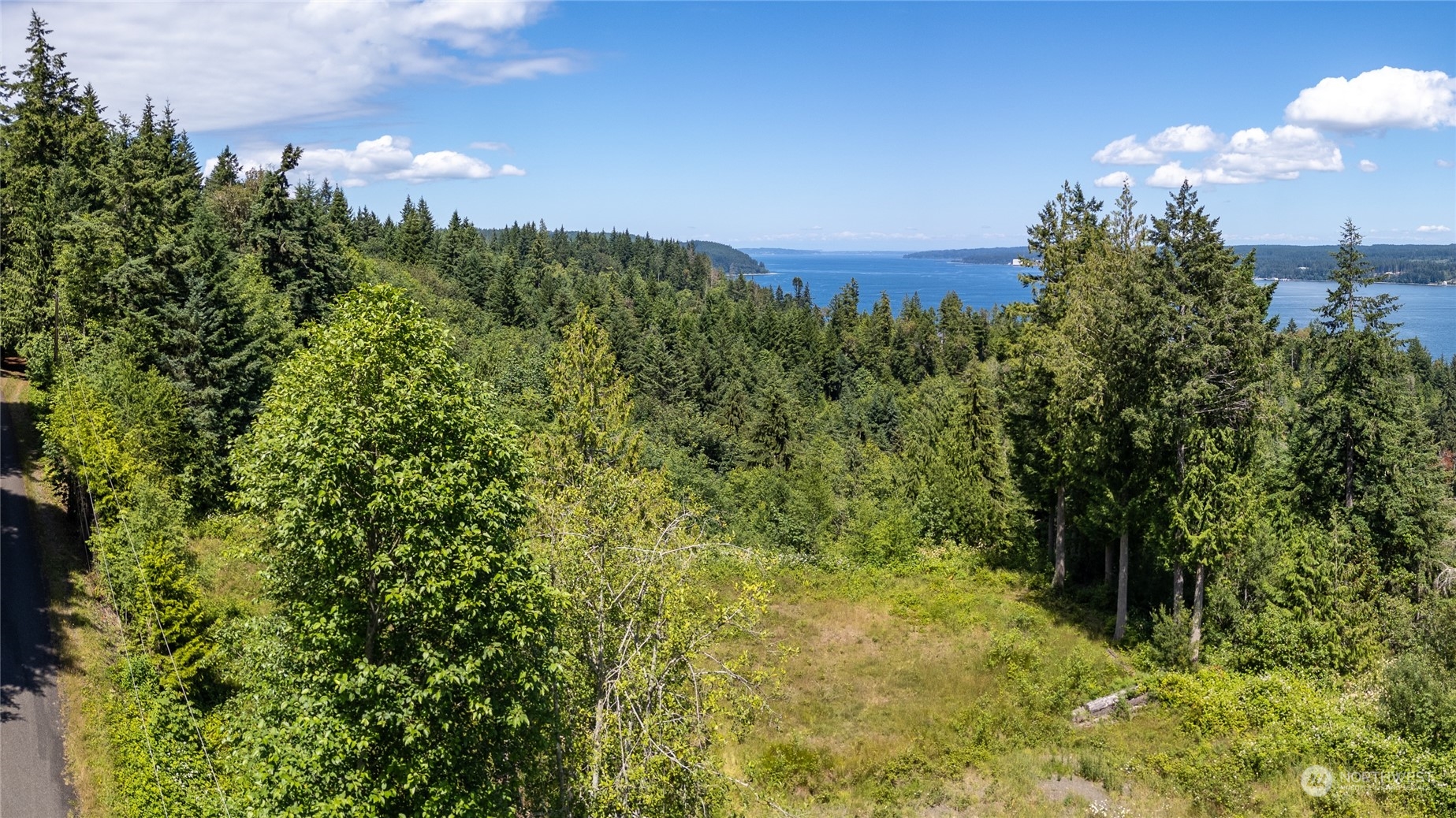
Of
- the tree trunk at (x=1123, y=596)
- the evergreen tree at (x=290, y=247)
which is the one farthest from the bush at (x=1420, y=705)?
the evergreen tree at (x=290, y=247)

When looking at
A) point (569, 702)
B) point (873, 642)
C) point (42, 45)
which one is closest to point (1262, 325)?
point (873, 642)

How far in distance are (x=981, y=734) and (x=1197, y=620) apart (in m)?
7.32

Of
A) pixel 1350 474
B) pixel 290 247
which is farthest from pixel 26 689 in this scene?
pixel 1350 474

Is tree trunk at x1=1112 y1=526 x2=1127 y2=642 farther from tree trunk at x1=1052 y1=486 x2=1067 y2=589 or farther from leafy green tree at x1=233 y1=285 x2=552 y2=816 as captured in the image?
leafy green tree at x1=233 y1=285 x2=552 y2=816

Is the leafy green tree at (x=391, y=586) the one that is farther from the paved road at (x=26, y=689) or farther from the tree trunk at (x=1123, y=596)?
the tree trunk at (x=1123, y=596)

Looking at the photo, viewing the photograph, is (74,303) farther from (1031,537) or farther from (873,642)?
(1031,537)

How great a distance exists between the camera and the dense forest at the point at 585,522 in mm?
9711

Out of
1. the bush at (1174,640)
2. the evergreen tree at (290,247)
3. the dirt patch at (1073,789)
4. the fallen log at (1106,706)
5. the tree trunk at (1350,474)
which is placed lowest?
the fallen log at (1106,706)

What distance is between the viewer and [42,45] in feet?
122

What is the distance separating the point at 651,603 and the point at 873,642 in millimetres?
15260

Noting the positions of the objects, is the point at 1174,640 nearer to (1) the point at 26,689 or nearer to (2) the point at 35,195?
(1) the point at 26,689

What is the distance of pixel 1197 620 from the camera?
20.7 m

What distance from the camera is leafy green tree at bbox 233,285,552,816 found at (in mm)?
9242

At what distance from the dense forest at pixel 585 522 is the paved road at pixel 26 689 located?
38.1 inches
